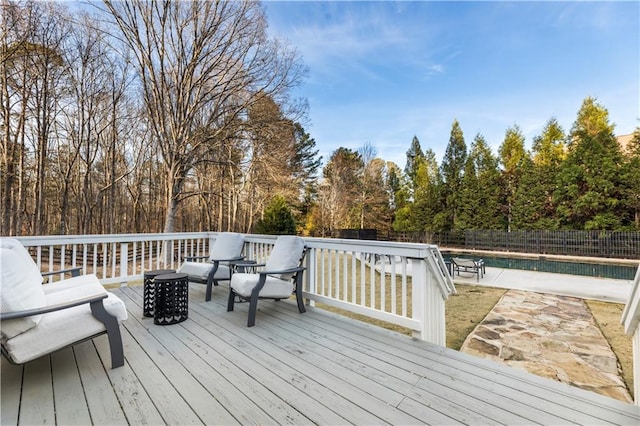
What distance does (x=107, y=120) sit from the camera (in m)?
12.2

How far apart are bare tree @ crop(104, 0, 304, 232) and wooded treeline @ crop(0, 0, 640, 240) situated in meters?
0.03

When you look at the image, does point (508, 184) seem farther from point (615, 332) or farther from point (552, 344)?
point (552, 344)

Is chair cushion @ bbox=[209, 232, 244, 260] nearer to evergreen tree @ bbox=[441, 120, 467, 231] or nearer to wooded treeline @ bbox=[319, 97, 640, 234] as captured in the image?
wooded treeline @ bbox=[319, 97, 640, 234]

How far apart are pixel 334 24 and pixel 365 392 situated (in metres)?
7.92

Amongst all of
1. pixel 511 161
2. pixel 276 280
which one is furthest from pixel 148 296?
pixel 511 161

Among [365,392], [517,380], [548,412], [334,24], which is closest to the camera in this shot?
[548,412]

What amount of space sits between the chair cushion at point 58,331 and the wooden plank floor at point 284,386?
0.26 meters

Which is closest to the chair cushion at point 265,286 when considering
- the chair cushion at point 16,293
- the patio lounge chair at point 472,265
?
the chair cushion at point 16,293

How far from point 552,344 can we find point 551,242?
12.9 m

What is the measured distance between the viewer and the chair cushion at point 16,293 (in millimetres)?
1743

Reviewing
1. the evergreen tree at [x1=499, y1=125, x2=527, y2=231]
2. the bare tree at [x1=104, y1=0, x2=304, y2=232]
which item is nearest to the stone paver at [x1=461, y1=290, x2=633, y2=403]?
the bare tree at [x1=104, y1=0, x2=304, y2=232]

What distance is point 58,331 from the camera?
75.6 inches

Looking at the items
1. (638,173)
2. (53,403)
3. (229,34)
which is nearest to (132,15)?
(229,34)

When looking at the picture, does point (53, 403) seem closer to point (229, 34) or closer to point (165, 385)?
point (165, 385)
